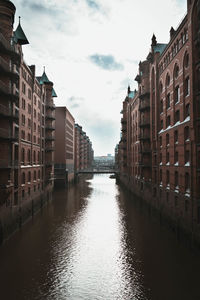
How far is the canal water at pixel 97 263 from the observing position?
1363cm

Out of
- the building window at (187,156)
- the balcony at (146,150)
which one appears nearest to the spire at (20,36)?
the balcony at (146,150)

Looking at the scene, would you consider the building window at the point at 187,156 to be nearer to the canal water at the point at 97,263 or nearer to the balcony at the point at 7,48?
the canal water at the point at 97,263

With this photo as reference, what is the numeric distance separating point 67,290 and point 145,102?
33247mm

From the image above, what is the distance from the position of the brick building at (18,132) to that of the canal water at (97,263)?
3.85 metres

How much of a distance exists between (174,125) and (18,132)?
19.5 m

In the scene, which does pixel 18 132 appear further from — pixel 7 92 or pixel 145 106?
pixel 145 106

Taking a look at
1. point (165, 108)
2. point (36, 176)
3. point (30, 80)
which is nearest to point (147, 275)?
point (165, 108)

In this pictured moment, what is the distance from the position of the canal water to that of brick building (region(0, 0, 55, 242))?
3.85m

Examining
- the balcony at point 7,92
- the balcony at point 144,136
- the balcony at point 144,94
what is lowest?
the balcony at point 144,136

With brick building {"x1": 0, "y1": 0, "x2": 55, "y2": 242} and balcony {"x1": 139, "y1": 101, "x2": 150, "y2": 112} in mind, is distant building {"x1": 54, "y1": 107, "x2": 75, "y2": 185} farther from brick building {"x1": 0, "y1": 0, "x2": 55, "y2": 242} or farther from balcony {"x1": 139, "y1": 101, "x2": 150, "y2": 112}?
balcony {"x1": 139, "y1": 101, "x2": 150, "y2": 112}

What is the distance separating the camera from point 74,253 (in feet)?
63.9

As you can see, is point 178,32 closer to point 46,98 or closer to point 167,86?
point 167,86

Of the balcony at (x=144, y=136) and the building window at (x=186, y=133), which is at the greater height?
the balcony at (x=144, y=136)

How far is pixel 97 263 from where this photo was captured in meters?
17.7
